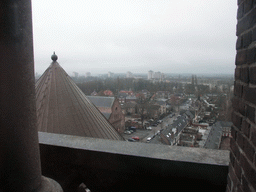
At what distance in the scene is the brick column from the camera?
51.7 inches

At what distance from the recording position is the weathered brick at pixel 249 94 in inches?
42.5

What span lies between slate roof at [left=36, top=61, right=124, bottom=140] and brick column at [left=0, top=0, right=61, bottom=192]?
3482mm

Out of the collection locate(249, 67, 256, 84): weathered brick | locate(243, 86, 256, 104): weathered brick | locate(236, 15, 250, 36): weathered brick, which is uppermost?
locate(236, 15, 250, 36): weathered brick

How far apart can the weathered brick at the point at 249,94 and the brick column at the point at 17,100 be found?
1356 mm

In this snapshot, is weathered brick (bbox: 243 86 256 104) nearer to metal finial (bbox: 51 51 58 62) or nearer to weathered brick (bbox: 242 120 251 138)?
weathered brick (bbox: 242 120 251 138)

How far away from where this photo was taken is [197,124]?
28.0 m

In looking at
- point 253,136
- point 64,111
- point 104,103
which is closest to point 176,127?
point 104,103

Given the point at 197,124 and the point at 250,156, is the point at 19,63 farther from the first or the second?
the point at 197,124

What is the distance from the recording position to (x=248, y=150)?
1.13m

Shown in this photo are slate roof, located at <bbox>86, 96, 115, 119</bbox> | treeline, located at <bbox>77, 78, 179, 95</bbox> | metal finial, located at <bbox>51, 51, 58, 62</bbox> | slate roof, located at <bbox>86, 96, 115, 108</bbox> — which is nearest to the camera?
metal finial, located at <bbox>51, 51, 58, 62</bbox>

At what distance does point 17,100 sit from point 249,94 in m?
1.41

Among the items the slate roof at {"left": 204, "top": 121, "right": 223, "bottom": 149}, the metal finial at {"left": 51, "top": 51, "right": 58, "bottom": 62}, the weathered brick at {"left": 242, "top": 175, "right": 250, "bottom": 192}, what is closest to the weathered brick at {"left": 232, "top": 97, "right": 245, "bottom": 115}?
the weathered brick at {"left": 242, "top": 175, "right": 250, "bottom": 192}

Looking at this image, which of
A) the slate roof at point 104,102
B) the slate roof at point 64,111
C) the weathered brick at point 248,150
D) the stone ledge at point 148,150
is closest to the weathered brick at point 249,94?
the weathered brick at point 248,150

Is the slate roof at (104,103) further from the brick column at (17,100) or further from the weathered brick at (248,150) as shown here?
the weathered brick at (248,150)
